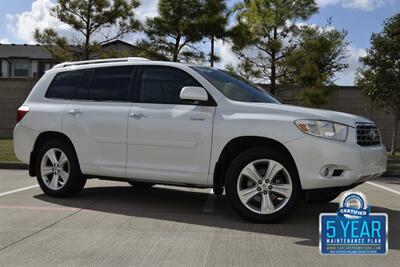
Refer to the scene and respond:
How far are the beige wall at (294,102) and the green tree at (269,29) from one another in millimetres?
1311

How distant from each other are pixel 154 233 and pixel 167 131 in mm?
1431

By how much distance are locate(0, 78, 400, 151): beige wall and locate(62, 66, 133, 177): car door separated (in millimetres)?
11274

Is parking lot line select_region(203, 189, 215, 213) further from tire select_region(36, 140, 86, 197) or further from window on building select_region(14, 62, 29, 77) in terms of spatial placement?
Answer: window on building select_region(14, 62, 29, 77)

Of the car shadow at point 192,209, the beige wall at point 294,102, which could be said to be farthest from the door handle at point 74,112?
the beige wall at point 294,102

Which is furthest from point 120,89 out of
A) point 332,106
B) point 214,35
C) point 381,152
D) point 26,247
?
point 332,106

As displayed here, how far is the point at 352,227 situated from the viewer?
418 centimetres

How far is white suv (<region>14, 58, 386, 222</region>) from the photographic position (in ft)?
19.5

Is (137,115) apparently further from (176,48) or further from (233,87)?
(176,48)

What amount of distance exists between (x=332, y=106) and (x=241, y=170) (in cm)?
2061

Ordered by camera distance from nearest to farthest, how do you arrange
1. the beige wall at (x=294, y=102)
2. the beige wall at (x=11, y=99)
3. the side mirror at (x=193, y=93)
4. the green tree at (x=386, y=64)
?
1. the side mirror at (x=193, y=93)
2. the green tree at (x=386, y=64)
3. the beige wall at (x=294, y=102)
4. the beige wall at (x=11, y=99)

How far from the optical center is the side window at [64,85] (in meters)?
7.75

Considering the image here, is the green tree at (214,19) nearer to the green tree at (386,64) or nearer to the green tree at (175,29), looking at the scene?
the green tree at (175,29)

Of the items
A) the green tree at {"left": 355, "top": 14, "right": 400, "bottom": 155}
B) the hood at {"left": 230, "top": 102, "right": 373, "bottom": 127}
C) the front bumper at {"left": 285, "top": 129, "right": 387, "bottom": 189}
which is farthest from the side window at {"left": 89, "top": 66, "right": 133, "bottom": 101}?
the green tree at {"left": 355, "top": 14, "right": 400, "bottom": 155}

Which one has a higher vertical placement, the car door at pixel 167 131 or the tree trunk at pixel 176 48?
the tree trunk at pixel 176 48
